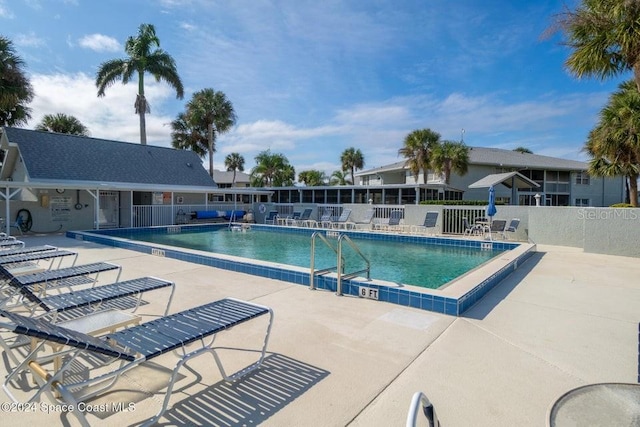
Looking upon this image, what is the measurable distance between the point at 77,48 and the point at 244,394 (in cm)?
1735

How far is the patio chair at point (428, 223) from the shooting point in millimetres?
14688

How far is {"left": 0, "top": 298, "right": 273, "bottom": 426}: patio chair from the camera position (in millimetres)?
2080

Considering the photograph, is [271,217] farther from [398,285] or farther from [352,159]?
[352,159]

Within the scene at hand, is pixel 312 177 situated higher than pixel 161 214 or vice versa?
pixel 312 177

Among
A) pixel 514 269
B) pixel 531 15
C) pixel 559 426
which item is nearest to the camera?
pixel 559 426

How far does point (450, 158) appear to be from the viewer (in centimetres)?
2595

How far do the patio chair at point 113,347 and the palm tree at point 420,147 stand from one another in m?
25.8

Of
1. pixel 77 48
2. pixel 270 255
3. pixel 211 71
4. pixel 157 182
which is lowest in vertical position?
pixel 270 255

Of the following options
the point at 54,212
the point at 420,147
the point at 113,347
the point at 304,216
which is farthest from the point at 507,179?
the point at 54,212

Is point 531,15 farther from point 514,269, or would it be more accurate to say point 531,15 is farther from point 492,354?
point 492,354

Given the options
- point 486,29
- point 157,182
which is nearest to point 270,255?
point 486,29

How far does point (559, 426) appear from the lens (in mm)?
1922

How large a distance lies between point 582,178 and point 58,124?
43.7 m

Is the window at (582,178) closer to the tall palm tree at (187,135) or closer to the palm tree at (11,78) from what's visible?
the tall palm tree at (187,135)
